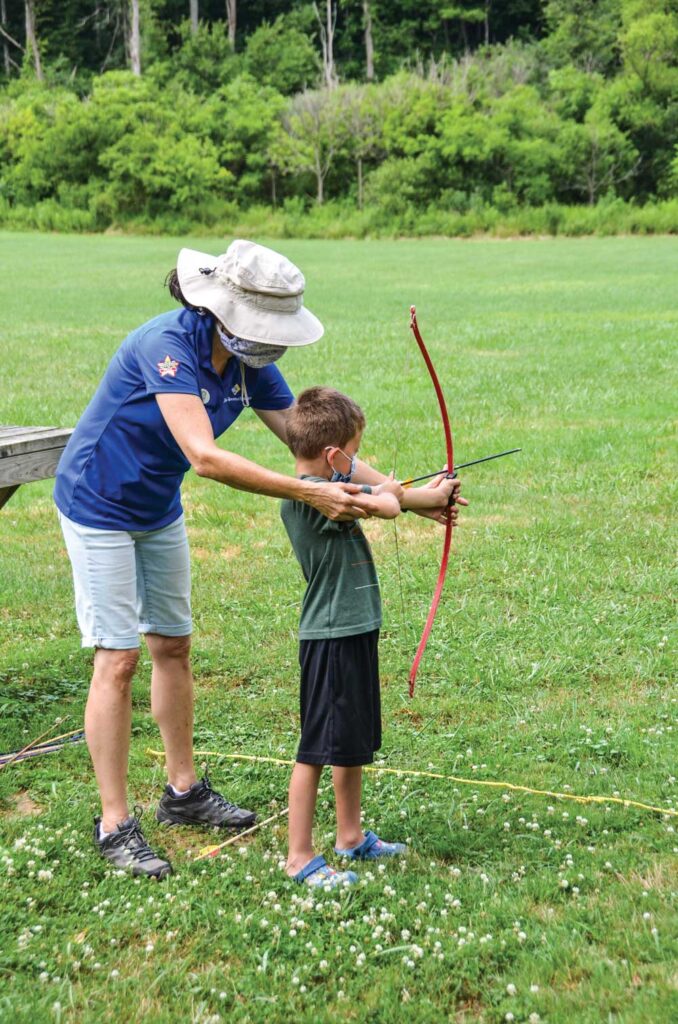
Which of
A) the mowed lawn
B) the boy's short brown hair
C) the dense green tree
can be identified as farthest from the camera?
the dense green tree

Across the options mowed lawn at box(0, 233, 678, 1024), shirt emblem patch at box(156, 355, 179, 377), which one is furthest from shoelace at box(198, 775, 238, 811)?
shirt emblem patch at box(156, 355, 179, 377)

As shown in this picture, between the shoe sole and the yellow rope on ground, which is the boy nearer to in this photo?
the shoe sole

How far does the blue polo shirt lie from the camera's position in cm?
387

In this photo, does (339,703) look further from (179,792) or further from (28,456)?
(28,456)

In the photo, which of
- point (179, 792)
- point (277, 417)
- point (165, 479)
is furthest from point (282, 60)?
point (179, 792)

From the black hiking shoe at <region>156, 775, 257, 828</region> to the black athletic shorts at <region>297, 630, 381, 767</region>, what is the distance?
589 mm

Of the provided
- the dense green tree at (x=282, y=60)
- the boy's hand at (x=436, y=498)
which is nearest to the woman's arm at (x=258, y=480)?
the boy's hand at (x=436, y=498)

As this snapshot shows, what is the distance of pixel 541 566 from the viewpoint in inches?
286

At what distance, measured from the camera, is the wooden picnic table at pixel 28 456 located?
508cm

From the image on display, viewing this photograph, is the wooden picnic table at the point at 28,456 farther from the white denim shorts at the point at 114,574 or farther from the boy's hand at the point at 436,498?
the boy's hand at the point at 436,498

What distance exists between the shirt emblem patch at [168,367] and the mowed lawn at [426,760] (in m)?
1.65

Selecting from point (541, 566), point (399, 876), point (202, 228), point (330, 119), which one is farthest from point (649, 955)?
point (330, 119)

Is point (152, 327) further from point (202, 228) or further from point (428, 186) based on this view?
point (428, 186)

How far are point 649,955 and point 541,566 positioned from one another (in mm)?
4066
